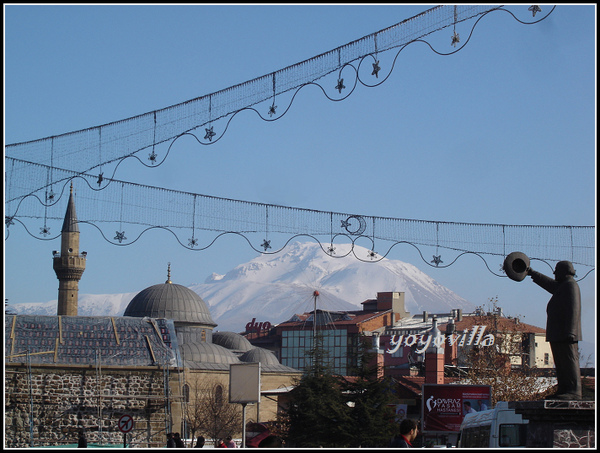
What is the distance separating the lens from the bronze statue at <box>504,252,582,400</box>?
456 inches

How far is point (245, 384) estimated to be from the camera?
21.1 metres

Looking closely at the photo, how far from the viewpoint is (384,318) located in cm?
9969

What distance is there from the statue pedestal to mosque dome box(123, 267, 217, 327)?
5773 centimetres

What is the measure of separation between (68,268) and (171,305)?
27.3 feet

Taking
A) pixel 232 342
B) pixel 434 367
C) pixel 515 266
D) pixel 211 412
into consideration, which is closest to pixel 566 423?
pixel 515 266

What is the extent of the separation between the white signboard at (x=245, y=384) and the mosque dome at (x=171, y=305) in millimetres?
47313

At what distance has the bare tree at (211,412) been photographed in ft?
156

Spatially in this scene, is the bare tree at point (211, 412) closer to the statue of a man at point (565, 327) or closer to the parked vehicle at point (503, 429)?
the parked vehicle at point (503, 429)

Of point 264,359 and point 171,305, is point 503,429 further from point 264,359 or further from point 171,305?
point 171,305

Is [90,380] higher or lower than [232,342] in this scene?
lower

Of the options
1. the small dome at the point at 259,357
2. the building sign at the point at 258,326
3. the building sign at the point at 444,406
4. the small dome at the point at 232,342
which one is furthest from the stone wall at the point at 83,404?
the building sign at the point at 258,326

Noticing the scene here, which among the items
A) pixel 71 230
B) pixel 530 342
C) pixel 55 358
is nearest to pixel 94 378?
pixel 55 358

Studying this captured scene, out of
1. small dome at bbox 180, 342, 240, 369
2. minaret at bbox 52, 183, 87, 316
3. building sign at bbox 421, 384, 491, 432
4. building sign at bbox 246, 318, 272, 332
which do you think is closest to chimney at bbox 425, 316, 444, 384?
building sign at bbox 421, 384, 491, 432

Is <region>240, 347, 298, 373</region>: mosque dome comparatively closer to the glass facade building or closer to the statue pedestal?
the glass facade building
